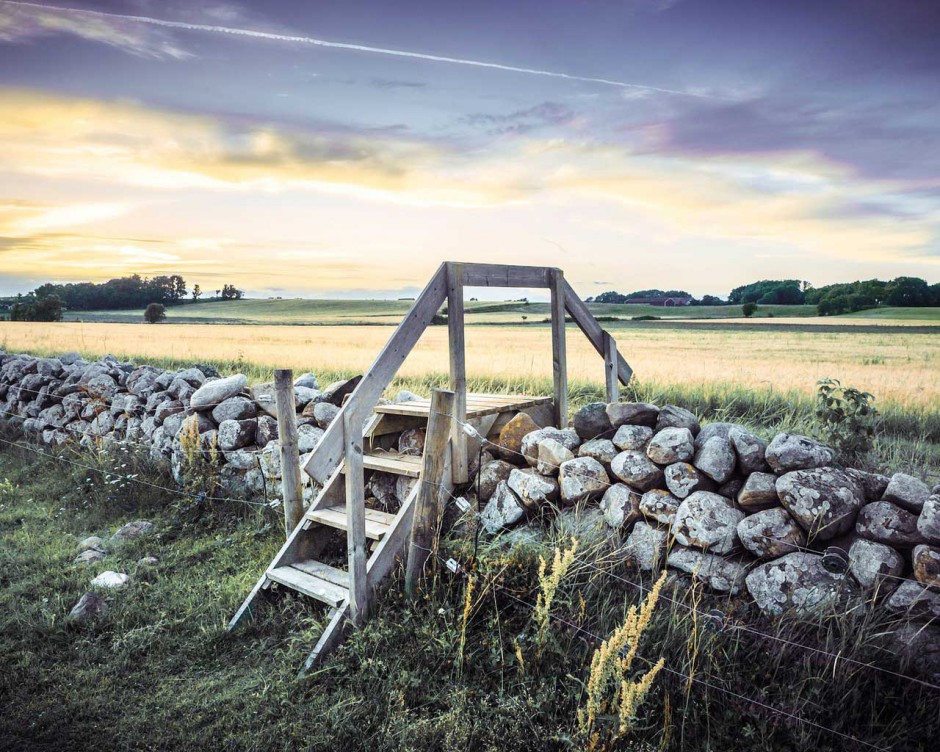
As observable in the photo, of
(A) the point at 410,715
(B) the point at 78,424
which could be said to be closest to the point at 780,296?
(B) the point at 78,424

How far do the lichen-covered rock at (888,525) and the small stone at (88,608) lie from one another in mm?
5339

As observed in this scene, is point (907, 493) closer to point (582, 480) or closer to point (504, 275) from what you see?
point (582, 480)

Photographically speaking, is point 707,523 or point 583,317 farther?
point 583,317

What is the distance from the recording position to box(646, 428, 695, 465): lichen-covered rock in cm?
488

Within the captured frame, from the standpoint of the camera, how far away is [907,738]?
334 centimetres

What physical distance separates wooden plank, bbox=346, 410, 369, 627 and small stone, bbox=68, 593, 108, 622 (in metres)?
2.07

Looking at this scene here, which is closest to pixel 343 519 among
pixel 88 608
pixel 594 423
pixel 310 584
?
pixel 310 584

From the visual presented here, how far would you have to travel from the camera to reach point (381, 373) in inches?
182

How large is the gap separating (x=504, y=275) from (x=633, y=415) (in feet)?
5.42

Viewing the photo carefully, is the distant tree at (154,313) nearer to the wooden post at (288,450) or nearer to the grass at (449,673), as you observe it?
the wooden post at (288,450)

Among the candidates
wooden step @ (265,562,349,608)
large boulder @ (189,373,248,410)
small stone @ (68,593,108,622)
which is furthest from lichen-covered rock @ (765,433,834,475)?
large boulder @ (189,373,248,410)

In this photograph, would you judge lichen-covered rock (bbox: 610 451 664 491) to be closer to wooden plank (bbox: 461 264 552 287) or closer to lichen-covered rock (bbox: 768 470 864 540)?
lichen-covered rock (bbox: 768 470 864 540)

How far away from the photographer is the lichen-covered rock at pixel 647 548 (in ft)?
15.1

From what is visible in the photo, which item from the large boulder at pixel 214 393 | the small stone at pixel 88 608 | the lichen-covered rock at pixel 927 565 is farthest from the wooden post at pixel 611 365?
the small stone at pixel 88 608
